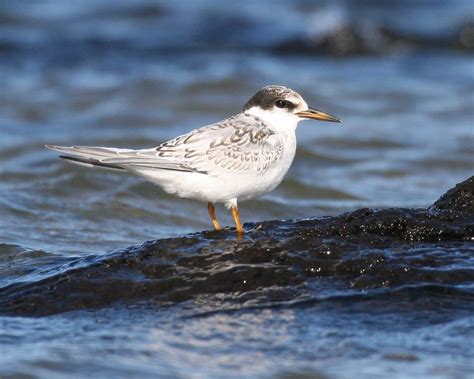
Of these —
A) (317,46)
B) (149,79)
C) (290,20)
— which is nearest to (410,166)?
(149,79)

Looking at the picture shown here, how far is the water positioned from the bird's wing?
922mm

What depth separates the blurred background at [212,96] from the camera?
35.1ft

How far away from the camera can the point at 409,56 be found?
1820cm

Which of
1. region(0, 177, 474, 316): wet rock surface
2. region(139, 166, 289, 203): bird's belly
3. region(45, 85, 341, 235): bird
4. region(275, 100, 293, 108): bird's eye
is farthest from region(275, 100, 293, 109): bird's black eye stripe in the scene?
region(0, 177, 474, 316): wet rock surface

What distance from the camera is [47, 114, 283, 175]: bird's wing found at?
21.6 ft

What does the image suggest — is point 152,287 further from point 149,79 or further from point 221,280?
point 149,79

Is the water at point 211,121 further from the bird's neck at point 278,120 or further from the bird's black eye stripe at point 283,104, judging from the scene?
the bird's black eye stripe at point 283,104

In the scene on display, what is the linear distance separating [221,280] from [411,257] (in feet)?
4.06

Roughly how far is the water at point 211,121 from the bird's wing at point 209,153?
922 mm

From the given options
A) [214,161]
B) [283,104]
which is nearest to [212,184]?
[214,161]

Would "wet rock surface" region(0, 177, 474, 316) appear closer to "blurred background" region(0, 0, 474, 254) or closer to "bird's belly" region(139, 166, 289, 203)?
"bird's belly" region(139, 166, 289, 203)

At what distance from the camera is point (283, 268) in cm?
633

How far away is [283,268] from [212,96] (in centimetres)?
937

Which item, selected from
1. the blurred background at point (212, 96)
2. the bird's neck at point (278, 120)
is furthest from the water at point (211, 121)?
the bird's neck at point (278, 120)
